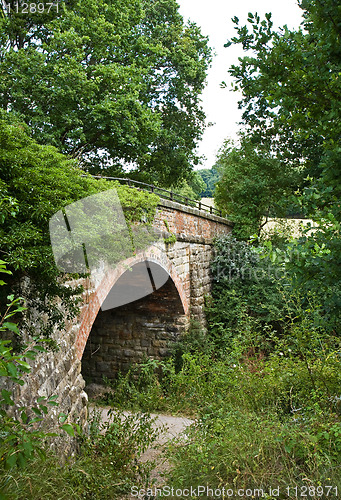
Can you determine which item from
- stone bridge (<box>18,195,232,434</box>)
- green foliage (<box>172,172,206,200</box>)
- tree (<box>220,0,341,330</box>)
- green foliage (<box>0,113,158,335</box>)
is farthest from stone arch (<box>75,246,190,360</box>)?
green foliage (<box>172,172,206,200</box>)

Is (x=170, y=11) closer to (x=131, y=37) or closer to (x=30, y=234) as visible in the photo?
(x=131, y=37)

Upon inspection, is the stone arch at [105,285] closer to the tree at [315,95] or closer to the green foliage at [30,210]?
the green foliage at [30,210]

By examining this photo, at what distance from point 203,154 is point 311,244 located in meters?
14.5

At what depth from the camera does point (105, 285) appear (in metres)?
5.61

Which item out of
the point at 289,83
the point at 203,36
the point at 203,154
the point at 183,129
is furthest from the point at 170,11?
the point at 289,83

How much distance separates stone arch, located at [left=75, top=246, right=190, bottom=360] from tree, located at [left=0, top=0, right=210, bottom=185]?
4163 millimetres

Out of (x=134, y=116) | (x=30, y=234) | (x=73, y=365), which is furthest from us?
(x=134, y=116)

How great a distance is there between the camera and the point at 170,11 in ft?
47.4

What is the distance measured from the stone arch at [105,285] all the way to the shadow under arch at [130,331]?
1.27 meters

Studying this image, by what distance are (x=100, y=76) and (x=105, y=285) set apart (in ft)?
25.8

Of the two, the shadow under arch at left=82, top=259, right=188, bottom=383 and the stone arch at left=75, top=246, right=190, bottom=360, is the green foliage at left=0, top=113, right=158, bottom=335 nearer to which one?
the stone arch at left=75, top=246, right=190, bottom=360

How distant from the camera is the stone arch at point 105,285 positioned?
189 inches

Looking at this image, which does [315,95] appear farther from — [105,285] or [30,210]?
[105,285]

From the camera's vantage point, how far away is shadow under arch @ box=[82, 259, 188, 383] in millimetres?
10023
